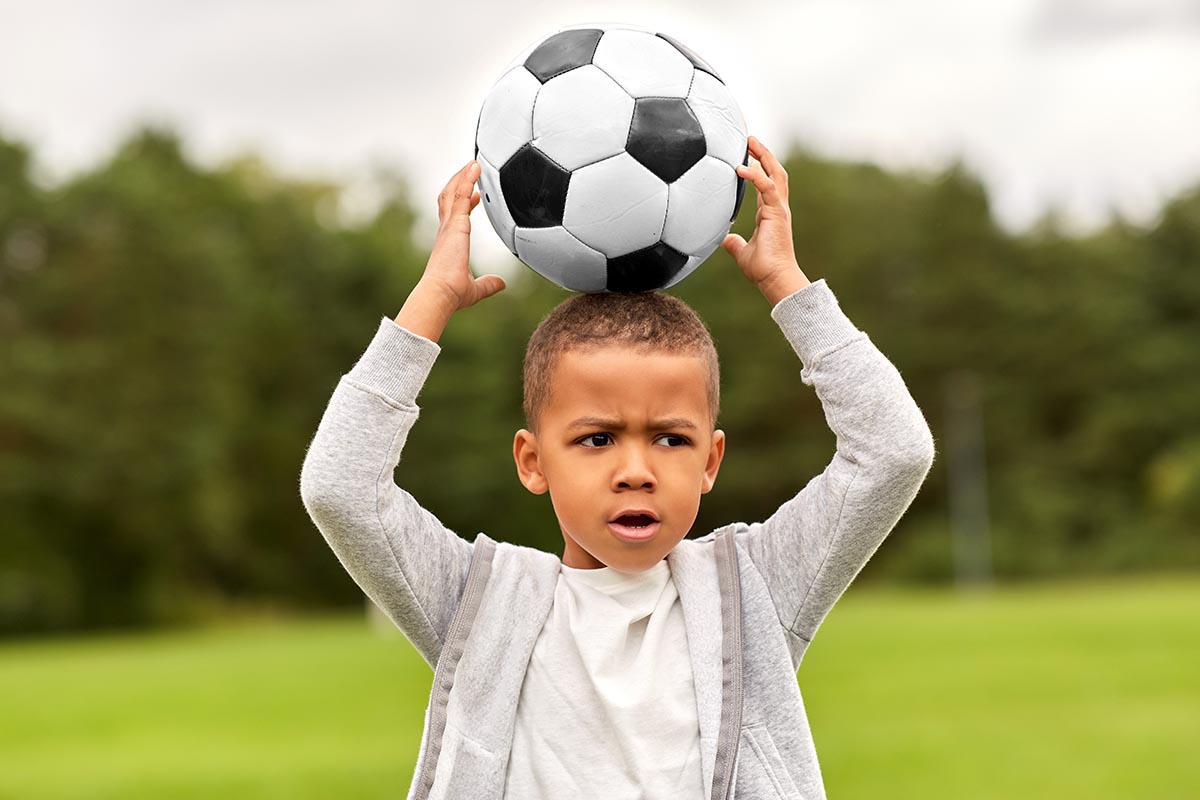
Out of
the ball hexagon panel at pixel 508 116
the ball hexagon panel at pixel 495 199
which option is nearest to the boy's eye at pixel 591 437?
the ball hexagon panel at pixel 495 199

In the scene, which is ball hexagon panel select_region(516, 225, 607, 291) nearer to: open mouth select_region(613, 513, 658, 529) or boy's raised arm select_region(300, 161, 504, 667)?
boy's raised arm select_region(300, 161, 504, 667)

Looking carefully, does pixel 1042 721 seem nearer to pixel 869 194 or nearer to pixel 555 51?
pixel 555 51

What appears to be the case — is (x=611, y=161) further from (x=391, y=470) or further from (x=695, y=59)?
(x=391, y=470)

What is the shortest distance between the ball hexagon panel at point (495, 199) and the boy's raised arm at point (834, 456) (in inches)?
18.8

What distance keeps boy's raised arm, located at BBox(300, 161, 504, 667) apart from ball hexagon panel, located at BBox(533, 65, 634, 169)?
0.20 metres

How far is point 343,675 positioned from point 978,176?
34.4m

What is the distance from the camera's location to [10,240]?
37.1 meters

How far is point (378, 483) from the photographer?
2664 millimetres

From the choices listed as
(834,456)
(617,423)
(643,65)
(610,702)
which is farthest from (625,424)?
(643,65)

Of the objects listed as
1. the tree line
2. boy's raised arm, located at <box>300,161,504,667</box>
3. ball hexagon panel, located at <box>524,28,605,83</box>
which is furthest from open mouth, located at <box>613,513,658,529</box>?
the tree line

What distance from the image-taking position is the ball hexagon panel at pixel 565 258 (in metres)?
2.81

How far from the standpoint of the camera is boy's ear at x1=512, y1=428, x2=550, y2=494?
2.84 m

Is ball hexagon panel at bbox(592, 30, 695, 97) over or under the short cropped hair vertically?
over

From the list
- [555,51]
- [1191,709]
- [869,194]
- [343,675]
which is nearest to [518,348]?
[869,194]
